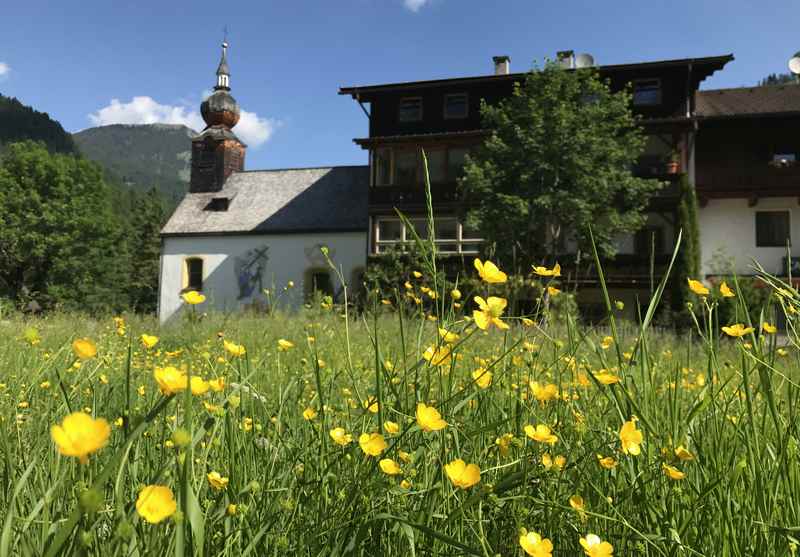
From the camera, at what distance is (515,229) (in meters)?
16.0

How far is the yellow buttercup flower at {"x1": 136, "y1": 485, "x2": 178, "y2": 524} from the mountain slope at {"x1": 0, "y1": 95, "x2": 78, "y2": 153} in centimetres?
12761

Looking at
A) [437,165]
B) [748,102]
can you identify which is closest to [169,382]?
[437,165]

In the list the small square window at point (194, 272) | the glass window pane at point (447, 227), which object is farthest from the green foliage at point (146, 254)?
the glass window pane at point (447, 227)

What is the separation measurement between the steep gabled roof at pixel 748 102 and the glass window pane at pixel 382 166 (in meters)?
11.7

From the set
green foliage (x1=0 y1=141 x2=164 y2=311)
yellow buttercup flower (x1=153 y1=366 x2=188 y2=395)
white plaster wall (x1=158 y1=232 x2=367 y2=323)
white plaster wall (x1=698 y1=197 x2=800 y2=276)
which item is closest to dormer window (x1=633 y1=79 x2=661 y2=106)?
white plaster wall (x1=698 y1=197 x2=800 y2=276)

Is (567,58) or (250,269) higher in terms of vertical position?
(567,58)

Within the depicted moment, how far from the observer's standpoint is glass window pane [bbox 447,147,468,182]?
71.5 ft

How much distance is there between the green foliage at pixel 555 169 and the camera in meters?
15.4

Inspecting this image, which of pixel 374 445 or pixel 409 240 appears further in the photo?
pixel 409 240

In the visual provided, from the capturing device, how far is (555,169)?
15523 millimetres

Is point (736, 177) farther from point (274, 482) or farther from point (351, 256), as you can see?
point (274, 482)

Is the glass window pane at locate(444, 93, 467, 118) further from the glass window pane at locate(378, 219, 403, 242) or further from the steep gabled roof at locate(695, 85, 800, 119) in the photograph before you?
the steep gabled roof at locate(695, 85, 800, 119)

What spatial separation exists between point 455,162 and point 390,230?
3.94 metres

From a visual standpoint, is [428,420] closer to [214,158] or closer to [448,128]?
[448,128]
